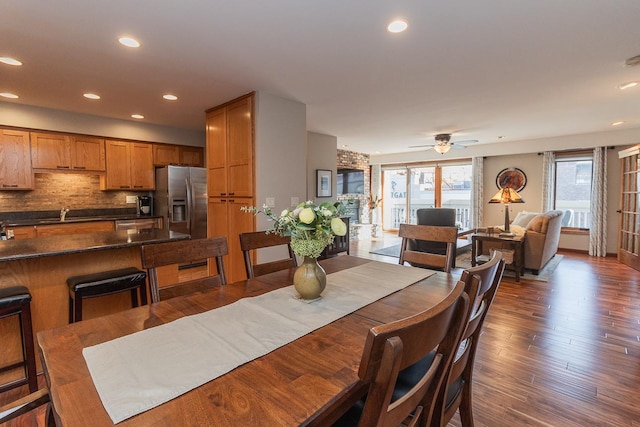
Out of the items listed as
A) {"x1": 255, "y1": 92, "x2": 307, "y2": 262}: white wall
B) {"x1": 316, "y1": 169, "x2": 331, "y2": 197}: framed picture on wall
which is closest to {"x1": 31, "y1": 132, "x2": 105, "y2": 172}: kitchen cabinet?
{"x1": 255, "y1": 92, "x2": 307, "y2": 262}: white wall

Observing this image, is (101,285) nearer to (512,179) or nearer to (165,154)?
(165,154)

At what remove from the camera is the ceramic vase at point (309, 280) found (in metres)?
1.38

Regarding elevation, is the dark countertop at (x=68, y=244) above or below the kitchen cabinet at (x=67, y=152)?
below

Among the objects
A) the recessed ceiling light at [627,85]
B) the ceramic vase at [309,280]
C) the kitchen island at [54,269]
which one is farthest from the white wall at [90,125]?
the recessed ceiling light at [627,85]

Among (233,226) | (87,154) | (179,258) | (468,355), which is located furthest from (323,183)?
(468,355)

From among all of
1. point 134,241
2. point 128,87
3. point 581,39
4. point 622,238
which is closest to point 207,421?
point 134,241

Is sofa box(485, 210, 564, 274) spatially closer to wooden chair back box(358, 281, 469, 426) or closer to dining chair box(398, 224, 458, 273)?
dining chair box(398, 224, 458, 273)

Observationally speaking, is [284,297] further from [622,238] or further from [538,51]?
[622,238]

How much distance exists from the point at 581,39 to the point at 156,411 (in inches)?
131

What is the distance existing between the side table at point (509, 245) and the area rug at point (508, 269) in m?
0.17

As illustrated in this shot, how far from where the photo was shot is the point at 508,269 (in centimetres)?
494

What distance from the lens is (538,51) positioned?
250 cm

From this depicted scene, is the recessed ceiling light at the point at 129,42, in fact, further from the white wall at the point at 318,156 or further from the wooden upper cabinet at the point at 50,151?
the white wall at the point at 318,156

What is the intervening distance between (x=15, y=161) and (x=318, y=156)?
A: 4.50m
